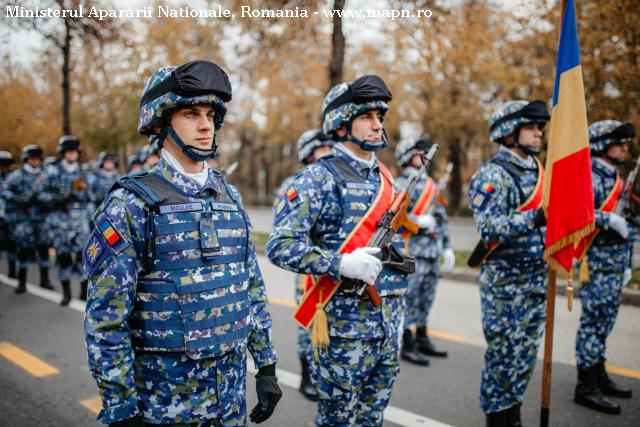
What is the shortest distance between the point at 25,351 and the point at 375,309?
165 inches

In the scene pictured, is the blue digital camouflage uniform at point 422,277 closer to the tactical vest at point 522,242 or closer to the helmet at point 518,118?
A: the helmet at point 518,118

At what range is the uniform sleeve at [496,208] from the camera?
2.85 metres

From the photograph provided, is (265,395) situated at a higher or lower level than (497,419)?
higher

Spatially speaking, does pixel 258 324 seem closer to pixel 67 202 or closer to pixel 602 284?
pixel 602 284

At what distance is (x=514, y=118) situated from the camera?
126 inches

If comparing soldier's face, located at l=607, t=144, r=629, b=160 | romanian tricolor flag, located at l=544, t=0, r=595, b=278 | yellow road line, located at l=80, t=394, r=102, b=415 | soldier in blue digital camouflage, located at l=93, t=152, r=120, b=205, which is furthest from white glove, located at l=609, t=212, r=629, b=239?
soldier in blue digital camouflage, located at l=93, t=152, r=120, b=205

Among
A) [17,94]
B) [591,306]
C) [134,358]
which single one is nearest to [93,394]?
[134,358]

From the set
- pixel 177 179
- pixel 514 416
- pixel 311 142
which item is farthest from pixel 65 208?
pixel 514 416

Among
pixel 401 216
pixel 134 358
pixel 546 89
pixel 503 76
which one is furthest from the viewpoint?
pixel 503 76

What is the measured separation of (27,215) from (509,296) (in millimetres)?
7887

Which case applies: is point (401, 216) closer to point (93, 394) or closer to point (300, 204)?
point (300, 204)

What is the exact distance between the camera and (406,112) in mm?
21766

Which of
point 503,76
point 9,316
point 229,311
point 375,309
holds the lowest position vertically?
point 9,316

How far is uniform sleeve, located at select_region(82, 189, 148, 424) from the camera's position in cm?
155
